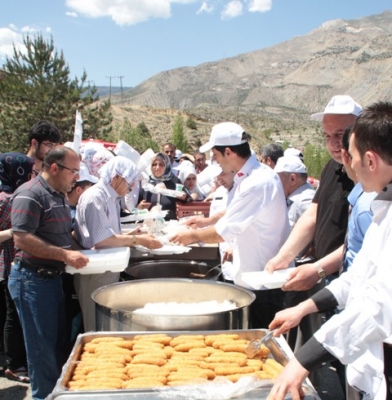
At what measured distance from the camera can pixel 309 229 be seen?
3338mm

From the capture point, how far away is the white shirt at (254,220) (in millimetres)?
3199

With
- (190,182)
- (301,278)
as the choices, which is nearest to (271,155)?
(190,182)

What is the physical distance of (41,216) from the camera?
3.26 m

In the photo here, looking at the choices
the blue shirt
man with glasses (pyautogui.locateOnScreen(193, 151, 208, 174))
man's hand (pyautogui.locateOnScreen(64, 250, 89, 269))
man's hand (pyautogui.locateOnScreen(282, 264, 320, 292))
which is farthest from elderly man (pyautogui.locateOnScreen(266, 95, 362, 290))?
man with glasses (pyautogui.locateOnScreen(193, 151, 208, 174))

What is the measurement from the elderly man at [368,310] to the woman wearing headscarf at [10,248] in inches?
109

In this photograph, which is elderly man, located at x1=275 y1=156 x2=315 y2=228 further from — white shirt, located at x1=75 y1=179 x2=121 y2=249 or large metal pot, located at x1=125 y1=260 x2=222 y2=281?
white shirt, located at x1=75 y1=179 x2=121 y2=249

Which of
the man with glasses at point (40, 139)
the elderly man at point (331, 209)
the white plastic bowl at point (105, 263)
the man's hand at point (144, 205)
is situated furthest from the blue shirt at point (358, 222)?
the man's hand at point (144, 205)

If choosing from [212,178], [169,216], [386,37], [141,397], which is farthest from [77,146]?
[386,37]

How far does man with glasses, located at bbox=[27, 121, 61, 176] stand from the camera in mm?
4625

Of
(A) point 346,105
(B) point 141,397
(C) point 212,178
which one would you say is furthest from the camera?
(C) point 212,178

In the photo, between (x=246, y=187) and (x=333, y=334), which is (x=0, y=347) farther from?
(x=333, y=334)

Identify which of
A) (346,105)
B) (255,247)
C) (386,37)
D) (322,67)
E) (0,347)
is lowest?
(0,347)

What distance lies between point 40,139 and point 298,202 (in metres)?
2.58

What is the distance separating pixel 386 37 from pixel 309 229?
18627 cm
